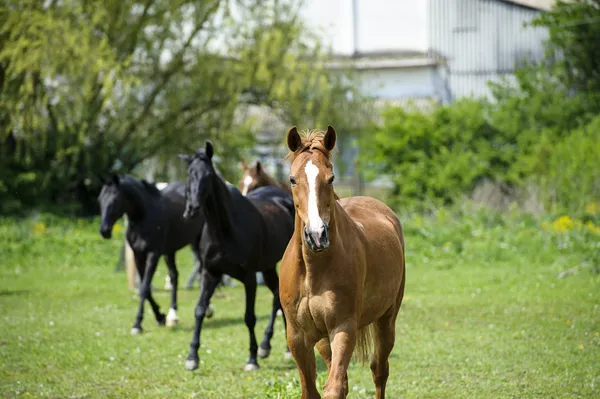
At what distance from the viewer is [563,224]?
18.9 metres

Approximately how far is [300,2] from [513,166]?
9.17 m

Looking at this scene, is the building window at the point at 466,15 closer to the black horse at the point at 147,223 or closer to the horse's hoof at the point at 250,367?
the black horse at the point at 147,223

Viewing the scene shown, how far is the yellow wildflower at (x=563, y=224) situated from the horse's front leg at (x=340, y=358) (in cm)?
1397

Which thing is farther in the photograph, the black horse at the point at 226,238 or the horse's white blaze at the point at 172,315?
the horse's white blaze at the point at 172,315

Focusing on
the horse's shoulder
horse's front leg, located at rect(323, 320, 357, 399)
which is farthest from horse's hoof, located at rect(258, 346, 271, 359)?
horse's front leg, located at rect(323, 320, 357, 399)

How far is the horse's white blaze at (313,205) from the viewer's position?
16.3 feet

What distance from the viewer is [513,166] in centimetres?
2853

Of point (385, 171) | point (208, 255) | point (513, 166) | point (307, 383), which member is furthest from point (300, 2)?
point (307, 383)

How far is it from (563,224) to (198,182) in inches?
483

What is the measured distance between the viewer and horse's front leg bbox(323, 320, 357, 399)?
17.0 feet

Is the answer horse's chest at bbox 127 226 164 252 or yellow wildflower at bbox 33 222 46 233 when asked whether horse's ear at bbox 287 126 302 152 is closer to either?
horse's chest at bbox 127 226 164 252

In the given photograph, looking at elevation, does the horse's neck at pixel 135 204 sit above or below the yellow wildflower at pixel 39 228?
above

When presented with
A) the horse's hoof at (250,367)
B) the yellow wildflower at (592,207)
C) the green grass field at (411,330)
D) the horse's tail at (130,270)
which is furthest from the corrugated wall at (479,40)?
the horse's hoof at (250,367)

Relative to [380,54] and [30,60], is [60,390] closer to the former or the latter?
[30,60]
